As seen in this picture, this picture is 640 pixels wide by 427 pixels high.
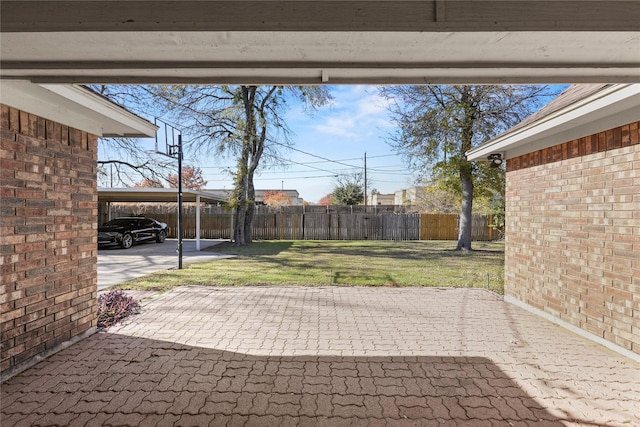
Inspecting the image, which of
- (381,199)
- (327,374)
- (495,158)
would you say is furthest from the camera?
(381,199)

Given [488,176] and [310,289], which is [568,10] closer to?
[310,289]

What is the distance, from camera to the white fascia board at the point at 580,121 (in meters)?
3.11

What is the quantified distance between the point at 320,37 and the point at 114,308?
16.0 ft

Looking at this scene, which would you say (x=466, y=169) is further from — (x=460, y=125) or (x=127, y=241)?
(x=127, y=241)

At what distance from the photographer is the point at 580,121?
386cm

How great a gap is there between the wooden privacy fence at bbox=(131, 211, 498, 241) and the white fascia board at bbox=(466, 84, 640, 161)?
43.1 feet

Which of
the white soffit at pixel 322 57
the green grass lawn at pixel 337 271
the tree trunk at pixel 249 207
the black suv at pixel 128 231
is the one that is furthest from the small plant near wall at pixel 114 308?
the black suv at pixel 128 231

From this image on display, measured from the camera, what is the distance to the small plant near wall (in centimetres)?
448

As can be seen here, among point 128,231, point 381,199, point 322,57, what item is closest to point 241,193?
point 128,231

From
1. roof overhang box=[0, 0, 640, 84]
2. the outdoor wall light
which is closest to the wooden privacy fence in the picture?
the outdoor wall light

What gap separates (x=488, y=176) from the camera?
12.9m

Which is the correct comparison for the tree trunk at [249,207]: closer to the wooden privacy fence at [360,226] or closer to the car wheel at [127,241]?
the wooden privacy fence at [360,226]

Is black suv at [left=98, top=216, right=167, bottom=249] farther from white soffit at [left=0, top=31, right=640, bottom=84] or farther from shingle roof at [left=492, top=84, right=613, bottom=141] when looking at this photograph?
shingle roof at [left=492, top=84, right=613, bottom=141]

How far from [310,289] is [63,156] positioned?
442 centimetres
